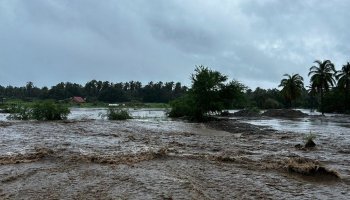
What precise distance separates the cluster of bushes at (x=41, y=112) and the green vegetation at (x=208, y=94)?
15.6 metres

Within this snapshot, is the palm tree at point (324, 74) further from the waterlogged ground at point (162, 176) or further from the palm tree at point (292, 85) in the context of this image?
the waterlogged ground at point (162, 176)

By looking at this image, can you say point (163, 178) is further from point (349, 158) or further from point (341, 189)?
point (349, 158)

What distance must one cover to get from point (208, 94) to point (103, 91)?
116m

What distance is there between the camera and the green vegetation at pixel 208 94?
49.3m

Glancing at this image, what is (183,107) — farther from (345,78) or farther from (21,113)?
(345,78)

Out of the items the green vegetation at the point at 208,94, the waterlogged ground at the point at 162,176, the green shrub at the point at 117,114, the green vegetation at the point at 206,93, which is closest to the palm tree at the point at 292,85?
the green vegetation at the point at 206,93

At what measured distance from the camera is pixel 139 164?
36.0ft

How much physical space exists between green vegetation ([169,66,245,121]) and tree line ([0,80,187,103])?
112172 mm

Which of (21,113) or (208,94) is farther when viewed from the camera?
(208,94)

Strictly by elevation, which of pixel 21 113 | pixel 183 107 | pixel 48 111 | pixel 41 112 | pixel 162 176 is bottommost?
pixel 162 176

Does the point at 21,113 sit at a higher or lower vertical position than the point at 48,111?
lower

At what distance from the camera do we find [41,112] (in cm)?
4322

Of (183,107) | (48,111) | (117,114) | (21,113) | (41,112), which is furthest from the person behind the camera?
(183,107)

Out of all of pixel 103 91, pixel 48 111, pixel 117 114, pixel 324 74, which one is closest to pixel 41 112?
pixel 48 111
